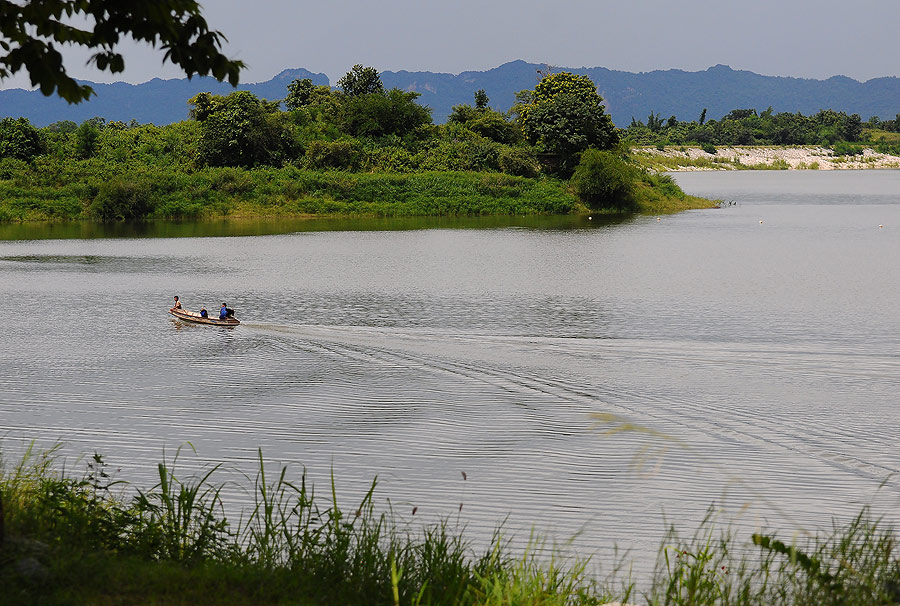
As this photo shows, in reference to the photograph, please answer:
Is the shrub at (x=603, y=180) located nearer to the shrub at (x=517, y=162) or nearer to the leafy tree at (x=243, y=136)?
the shrub at (x=517, y=162)

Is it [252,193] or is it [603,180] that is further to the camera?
[603,180]

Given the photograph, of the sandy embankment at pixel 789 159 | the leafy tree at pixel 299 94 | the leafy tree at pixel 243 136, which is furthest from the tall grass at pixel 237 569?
the sandy embankment at pixel 789 159

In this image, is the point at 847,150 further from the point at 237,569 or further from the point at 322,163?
the point at 237,569

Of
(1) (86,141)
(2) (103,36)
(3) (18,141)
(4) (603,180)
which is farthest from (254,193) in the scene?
(2) (103,36)

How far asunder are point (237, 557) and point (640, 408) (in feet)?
36.2

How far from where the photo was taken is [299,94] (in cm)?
10525

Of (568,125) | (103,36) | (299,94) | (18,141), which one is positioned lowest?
(103,36)

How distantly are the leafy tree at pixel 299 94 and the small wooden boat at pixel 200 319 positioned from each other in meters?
78.7

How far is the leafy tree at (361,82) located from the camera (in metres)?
101

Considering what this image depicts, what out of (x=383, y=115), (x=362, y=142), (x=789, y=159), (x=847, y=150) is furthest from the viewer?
(x=847, y=150)

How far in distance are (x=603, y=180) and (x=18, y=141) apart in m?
51.3

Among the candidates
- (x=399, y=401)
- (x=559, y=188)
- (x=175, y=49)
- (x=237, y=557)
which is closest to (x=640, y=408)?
(x=399, y=401)

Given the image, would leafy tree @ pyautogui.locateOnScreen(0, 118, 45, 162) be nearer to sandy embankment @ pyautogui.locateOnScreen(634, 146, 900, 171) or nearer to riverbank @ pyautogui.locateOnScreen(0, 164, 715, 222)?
riverbank @ pyautogui.locateOnScreen(0, 164, 715, 222)

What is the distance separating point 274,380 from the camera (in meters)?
20.4
